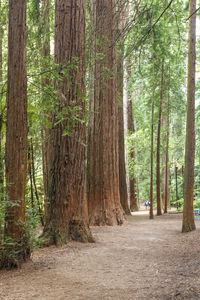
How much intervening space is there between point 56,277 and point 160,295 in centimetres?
174

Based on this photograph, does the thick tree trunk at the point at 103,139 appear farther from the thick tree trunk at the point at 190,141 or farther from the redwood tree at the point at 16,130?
the redwood tree at the point at 16,130

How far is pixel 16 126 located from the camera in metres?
5.64

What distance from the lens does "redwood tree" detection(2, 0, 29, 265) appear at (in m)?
5.61

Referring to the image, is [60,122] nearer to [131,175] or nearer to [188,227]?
[188,227]

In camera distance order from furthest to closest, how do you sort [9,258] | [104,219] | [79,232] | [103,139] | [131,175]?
1. [131,175]
2. [103,139]
3. [104,219]
4. [79,232]
5. [9,258]

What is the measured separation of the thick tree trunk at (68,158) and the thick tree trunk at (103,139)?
373cm

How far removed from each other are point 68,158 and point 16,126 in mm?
2592

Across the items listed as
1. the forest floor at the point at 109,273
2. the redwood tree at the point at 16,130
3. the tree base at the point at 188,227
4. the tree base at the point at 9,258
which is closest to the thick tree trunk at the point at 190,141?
the tree base at the point at 188,227

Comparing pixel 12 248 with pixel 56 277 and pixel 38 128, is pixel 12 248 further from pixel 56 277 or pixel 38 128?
pixel 38 128

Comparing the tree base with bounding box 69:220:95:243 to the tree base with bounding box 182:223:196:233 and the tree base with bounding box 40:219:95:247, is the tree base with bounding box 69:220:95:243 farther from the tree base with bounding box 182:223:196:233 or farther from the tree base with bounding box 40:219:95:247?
the tree base with bounding box 182:223:196:233

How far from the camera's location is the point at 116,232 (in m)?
10.6

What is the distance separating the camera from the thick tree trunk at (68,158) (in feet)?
26.2

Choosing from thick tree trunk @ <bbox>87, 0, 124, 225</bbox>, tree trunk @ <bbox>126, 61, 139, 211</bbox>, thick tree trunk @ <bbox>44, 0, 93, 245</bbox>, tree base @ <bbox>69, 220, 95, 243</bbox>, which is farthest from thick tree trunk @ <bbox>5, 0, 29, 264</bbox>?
tree trunk @ <bbox>126, 61, 139, 211</bbox>

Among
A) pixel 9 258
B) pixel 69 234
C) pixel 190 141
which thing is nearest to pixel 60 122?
pixel 69 234
